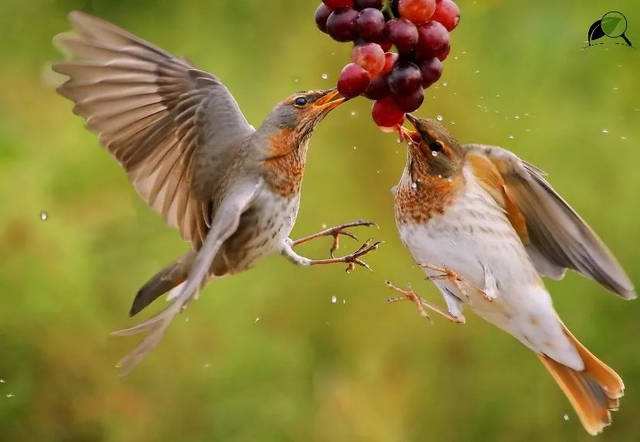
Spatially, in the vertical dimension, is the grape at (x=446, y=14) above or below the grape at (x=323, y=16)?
above

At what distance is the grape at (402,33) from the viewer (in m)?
1.29

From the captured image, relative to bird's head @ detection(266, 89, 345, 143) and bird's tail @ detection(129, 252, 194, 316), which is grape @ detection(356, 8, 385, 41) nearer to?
bird's head @ detection(266, 89, 345, 143)

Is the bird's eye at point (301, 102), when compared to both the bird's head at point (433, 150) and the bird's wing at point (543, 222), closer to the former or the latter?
the bird's head at point (433, 150)

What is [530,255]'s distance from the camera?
191cm

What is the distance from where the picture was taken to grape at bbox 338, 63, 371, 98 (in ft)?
4.18

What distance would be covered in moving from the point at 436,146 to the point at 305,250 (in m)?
1.18

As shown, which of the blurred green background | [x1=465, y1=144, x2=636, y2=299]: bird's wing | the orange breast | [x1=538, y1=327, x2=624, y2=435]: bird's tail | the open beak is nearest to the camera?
the open beak

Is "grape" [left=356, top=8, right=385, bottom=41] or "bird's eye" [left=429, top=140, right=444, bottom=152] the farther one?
"bird's eye" [left=429, top=140, right=444, bottom=152]

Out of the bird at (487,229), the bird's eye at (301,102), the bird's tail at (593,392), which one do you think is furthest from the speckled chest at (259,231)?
the bird's tail at (593,392)

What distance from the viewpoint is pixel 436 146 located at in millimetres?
1850

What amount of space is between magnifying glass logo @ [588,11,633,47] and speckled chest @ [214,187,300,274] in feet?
5.40

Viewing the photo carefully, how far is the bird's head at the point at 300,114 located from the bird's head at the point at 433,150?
26cm

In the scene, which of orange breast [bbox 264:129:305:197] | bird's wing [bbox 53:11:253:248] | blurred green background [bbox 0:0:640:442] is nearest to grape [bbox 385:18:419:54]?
orange breast [bbox 264:129:305:197]

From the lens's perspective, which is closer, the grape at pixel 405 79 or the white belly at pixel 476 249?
the grape at pixel 405 79
